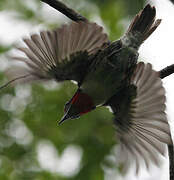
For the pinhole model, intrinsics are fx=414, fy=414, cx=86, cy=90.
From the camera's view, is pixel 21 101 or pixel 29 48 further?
pixel 21 101

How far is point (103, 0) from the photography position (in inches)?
194

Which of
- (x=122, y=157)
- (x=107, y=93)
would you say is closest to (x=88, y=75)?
(x=107, y=93)

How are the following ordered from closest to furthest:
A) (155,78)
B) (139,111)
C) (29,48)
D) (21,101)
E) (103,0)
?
(155,78) < (29,48) < (139,111) < (103,0) < (21,101)

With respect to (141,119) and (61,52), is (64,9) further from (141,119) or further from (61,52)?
(141,119)

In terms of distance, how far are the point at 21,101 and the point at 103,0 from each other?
162cm

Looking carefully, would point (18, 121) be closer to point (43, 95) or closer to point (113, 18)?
point (43, 95)

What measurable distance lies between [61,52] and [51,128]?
5.50 ft

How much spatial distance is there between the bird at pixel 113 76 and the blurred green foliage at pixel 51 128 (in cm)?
99

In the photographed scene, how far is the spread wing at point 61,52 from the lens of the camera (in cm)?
357

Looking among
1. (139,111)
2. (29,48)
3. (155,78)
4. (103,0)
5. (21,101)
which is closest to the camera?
(155,78)

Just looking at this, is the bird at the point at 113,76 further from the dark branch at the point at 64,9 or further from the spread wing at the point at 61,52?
the dark branch at the point at 64,9

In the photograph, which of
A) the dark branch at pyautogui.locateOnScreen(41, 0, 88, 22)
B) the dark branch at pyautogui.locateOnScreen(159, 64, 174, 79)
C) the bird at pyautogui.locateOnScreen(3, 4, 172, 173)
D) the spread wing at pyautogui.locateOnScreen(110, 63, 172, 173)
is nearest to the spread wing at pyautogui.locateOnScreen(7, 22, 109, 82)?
the bird at pyautogui.locateOnScreen(3, 4, 172, 173)

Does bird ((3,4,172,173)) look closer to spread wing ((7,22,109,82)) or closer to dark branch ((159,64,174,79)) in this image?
spread wing ((7,22,109,82))

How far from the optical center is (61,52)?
3834mm
